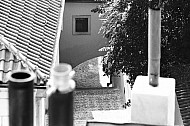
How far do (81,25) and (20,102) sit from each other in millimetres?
24446

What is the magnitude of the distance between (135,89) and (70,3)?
20868mm

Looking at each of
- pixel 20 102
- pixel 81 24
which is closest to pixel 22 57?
pixel 20 102

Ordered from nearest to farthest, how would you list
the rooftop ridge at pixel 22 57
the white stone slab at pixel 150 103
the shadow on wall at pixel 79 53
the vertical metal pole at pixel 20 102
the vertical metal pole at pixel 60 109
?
1. the vertical metal pole at pixel 60 109
2. the vertical metal pole at pixel 20 102
3. the white stone slab at pixel 150 103
4. the rooftop ridge at pixel 22 57
5. the shadow on wall at pixel 79 53

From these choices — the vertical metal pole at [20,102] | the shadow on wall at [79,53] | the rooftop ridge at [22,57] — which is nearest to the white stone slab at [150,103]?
the rooftop ridge at [22,57]

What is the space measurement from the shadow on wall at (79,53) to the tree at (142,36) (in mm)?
11038

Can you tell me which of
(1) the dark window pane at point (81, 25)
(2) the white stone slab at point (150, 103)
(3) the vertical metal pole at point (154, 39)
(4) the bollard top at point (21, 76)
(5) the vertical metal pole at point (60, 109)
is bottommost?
(2) the white stone slab at point (150, 103)

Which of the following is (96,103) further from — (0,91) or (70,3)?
(0,91)

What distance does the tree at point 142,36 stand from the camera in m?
15.6

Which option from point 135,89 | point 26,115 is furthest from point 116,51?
point 26,115

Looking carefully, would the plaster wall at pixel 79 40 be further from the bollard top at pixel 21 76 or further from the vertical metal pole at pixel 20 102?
the vertical metal pole at pixel 20 102

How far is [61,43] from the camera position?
27953 mm

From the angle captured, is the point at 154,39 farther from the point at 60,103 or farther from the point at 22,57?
the point at 22,57

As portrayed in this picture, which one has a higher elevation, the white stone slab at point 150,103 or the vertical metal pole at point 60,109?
the vertical metal pole at point 60,109

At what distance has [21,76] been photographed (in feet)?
10.3
